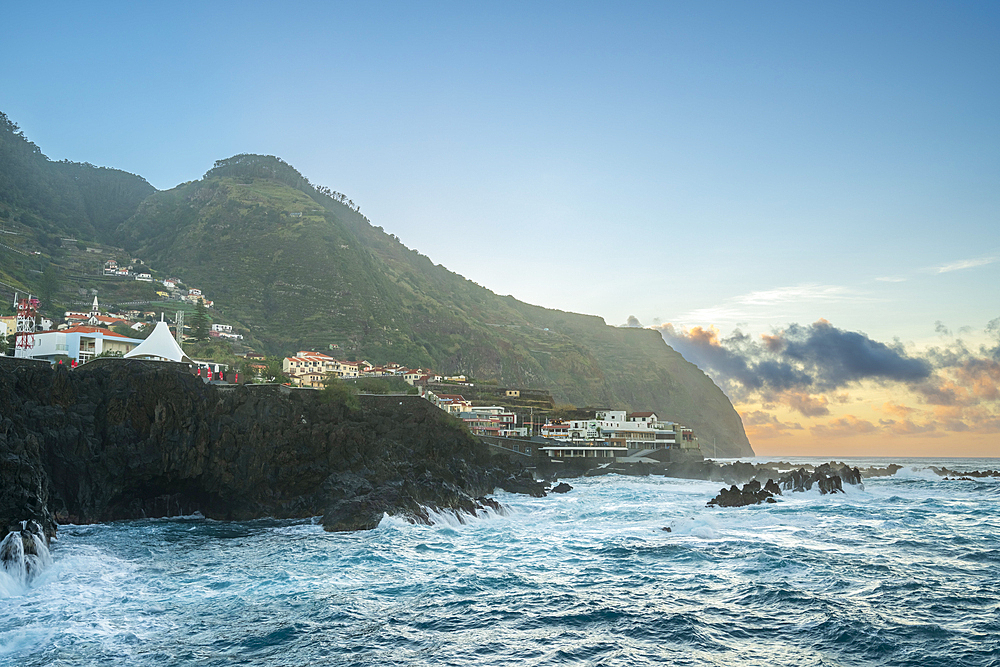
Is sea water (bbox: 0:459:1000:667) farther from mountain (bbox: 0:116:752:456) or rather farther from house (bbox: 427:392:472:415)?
mountain (bbox: 0:116:752:456)

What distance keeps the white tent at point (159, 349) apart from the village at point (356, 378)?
9 cm

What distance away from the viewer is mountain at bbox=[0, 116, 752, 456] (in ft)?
388

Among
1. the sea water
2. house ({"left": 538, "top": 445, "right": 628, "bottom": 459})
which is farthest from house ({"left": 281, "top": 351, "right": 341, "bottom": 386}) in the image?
the sea water

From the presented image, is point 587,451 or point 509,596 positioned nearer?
point 509,596

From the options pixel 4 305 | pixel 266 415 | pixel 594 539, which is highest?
pixel 4 305

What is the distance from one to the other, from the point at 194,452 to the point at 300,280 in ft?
329

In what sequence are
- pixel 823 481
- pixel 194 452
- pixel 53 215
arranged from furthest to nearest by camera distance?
pixel 53 215 < pixel 823 481 < pixel 194 452

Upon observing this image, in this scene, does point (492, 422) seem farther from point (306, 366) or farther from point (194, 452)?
point (194, 452)

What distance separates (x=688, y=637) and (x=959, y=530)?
69.0 ft

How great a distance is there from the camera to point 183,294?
366 ft

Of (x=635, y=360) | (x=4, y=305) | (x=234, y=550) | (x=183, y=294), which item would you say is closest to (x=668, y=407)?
(x=635, y=360)

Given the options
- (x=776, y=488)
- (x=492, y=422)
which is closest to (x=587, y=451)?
(x=492, y=422)

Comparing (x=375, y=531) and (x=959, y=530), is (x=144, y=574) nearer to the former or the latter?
(x=375, y=531)

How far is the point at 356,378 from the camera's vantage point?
74938 mm
